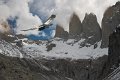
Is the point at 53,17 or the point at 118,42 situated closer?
the point at 53,17

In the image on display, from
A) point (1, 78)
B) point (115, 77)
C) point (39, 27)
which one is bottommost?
point (1, 78)

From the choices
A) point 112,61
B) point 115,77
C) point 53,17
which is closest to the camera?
point 115,77

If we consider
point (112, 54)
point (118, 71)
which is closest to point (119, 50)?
point (112, 54)

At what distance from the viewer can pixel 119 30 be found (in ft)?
648

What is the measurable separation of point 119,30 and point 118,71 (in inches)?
6381

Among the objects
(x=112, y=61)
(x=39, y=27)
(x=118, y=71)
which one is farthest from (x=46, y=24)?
(x=112, y=61)

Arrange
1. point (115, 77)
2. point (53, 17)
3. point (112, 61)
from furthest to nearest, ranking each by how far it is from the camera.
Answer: point (112, 61) → point (53, 17) → point (115, 77)

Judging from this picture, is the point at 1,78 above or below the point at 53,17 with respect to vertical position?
below

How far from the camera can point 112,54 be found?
198500mm

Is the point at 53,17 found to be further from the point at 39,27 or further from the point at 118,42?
the point at 118,42

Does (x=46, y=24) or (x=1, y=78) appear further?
(x=1, y=78)

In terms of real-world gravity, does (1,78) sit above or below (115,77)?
below

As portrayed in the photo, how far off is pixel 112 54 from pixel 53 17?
145 m

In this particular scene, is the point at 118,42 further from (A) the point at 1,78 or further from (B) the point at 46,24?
(B) the point at 46,24
